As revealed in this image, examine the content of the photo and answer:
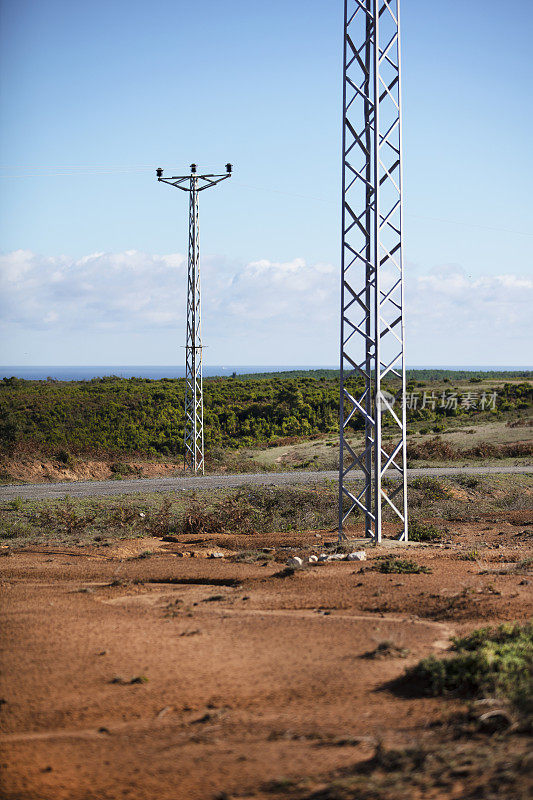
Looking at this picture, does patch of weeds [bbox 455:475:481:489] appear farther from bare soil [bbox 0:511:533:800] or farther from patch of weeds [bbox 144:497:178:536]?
bare soil [bbox 0:511:533:800]

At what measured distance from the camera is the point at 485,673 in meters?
5.79

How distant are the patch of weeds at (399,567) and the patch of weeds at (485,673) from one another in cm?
445

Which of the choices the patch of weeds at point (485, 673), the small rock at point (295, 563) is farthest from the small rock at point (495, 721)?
the small rock at point (295, 563)

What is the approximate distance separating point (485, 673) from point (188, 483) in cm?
2040

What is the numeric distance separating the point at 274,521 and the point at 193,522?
2.41m

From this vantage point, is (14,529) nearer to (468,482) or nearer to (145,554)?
(145,554)

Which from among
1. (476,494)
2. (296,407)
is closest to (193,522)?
(476,494)

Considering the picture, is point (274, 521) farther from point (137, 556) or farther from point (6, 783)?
point (6, 783)

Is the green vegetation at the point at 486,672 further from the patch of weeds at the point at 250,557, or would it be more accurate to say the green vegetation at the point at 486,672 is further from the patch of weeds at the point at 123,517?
the patch of weeds at the point at 123,517

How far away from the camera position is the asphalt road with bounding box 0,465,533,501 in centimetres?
2347

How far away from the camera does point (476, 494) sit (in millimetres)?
23047

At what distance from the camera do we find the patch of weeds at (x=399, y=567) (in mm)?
11117

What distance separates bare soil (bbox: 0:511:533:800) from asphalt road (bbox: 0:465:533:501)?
11189mm

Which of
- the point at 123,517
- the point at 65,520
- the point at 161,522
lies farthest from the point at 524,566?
the point at 65,520
